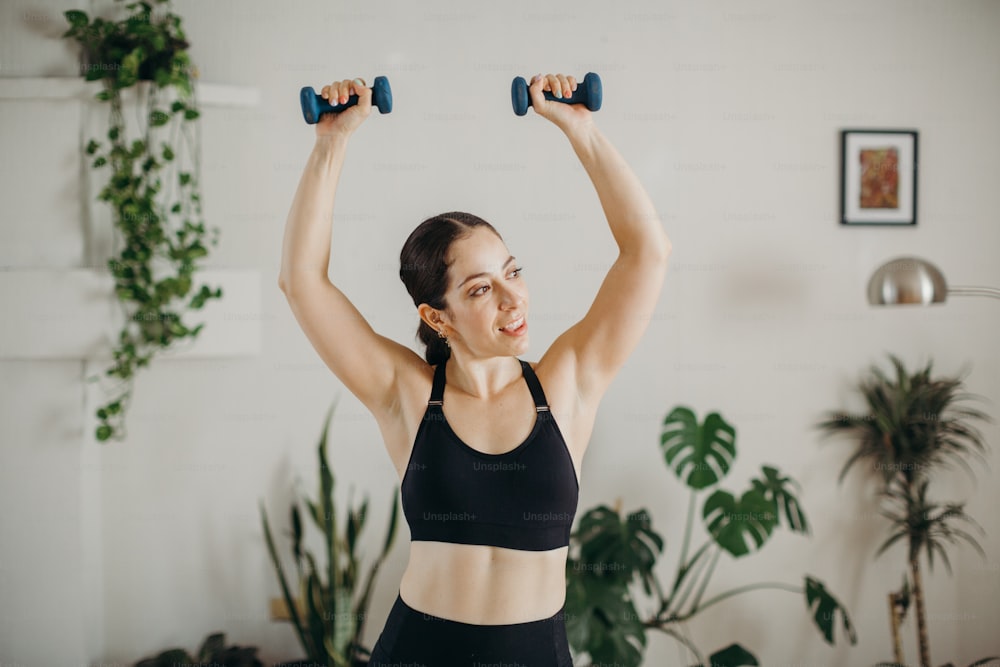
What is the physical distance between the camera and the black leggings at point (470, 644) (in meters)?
1.25

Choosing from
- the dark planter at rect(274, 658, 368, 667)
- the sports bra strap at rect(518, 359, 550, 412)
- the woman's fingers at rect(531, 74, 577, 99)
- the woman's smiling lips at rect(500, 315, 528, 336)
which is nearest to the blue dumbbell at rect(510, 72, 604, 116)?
the woman's fingers at rect(531, 74, 577, 99)

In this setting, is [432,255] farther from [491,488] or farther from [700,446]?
[700,446]

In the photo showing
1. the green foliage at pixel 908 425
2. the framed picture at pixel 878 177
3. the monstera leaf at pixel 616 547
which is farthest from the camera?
the framed picture at pixel 878 177

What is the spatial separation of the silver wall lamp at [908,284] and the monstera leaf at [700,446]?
73cm

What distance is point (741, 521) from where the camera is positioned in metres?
2.63

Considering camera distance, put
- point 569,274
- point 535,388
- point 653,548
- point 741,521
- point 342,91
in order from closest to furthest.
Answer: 1. point 342,91
2. point 535,388
3. point 741,521
4. point 653,548
5. point 569,274

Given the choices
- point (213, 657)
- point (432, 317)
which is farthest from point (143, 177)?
point (432, 317)

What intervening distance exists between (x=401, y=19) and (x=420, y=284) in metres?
2.07

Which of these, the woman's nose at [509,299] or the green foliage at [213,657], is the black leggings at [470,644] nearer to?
the woman's nose at [509,299]

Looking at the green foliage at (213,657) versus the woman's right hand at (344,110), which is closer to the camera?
the woman's right hand at (344,110)

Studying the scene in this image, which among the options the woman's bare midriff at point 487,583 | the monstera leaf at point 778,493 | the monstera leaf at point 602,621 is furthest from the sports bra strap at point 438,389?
the monstera leaf at point 778,493

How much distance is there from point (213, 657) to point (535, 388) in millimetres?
2192

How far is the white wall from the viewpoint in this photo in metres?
2.92

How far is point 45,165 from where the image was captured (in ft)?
8.89
